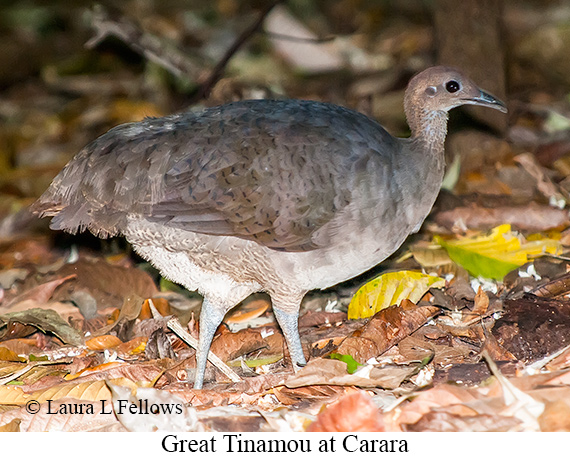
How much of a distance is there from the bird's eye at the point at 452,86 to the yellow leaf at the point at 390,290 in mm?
1189

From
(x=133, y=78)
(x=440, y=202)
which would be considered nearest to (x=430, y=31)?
(x=133, y=78)

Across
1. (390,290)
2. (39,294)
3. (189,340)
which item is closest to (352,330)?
(390,290)

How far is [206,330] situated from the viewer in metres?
4.94

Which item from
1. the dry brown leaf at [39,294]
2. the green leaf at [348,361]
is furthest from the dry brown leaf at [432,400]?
the dry brown leaf at [39,294]

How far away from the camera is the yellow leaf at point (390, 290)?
207 inches

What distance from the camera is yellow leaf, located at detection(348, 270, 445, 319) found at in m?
5.25

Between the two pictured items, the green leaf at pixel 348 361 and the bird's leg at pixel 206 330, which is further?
the bird's leg at pixel 206 330

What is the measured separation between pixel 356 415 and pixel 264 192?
4.60 ft

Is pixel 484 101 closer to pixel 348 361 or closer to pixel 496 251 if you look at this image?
pixel 496 251

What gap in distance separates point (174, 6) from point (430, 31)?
4502mm

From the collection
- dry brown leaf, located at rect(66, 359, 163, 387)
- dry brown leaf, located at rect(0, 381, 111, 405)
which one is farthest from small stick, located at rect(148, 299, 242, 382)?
dry brown leaf, located at rect(0, 381, 111, 405)

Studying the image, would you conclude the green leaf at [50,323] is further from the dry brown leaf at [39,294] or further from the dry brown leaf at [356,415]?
the dry brown leaf at [356,415]

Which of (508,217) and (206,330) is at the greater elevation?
(508,217)

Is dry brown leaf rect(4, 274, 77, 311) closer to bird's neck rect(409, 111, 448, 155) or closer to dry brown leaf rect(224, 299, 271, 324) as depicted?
dry brown leaf rect(224, 299, 271, 324)
